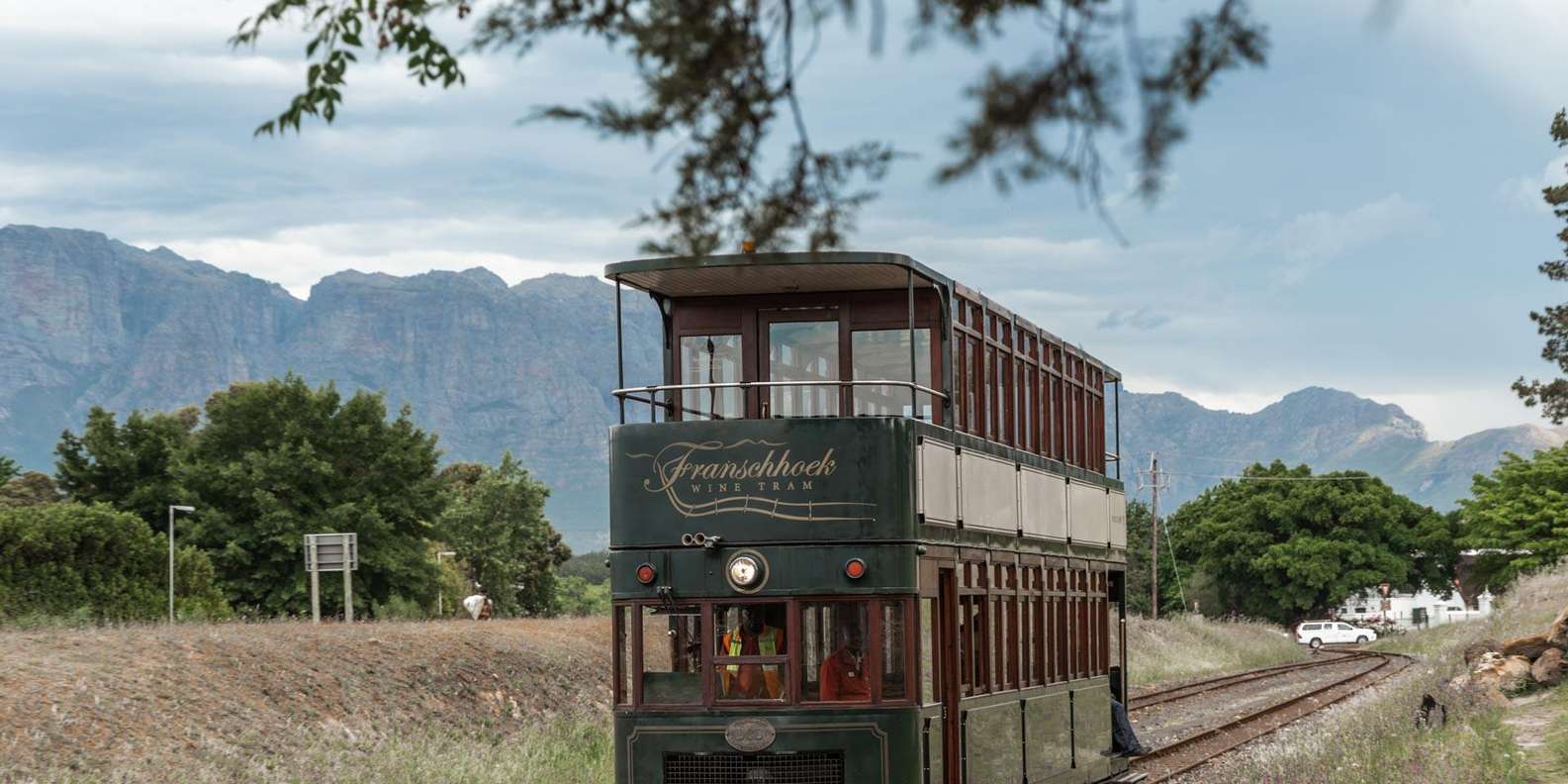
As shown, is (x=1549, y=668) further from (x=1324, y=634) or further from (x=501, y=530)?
(x=1324, y=634)

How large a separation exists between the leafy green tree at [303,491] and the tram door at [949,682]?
40.2 metres

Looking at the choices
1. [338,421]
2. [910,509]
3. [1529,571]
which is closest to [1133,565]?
[1529,571]

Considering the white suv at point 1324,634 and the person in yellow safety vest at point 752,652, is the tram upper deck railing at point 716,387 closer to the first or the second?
the person in yellow safety vest at point 752,652

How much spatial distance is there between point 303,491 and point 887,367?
43585 mm

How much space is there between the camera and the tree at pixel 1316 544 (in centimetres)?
9625

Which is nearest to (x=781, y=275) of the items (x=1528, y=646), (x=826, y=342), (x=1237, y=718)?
(x=826, y=342)

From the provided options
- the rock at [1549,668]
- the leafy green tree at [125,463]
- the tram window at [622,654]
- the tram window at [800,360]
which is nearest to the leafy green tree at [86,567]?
the leafy green tree at [125,463]

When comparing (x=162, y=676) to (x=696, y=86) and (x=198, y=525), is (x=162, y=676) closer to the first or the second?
(x=696, y=86)

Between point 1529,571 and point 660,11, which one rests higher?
point 660,11

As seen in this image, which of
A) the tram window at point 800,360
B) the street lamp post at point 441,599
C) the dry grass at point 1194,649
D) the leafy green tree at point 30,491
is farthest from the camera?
the leafy green tree at point 30,491

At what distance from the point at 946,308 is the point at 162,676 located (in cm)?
1265

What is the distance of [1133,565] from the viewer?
10581 cm

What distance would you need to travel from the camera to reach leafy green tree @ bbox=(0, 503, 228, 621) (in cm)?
3884

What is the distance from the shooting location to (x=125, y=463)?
59750 mm
